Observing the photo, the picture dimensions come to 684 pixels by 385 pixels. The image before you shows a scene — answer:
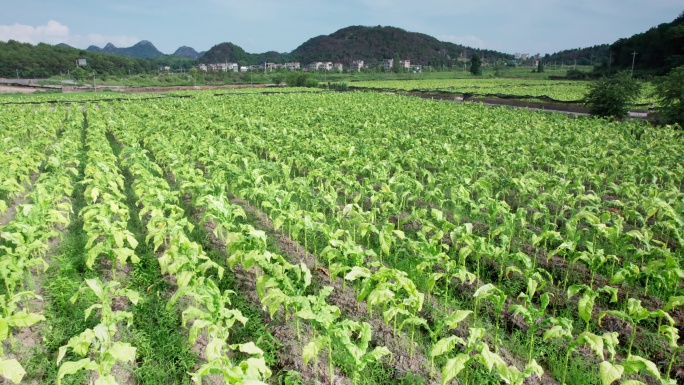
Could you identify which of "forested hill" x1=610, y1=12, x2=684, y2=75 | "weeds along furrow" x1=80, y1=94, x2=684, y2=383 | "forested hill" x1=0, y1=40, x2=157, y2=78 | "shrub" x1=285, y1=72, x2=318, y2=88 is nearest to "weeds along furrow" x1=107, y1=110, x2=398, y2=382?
"weeds along furrow" x1=80, y1=94, x2=684, y2=383

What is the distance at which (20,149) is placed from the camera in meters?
10.8

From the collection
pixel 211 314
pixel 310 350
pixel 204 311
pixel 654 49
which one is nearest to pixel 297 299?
pixel 310 350

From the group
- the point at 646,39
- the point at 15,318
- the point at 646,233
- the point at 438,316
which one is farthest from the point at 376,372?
the point at 646,39

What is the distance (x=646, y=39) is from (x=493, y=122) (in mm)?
64702

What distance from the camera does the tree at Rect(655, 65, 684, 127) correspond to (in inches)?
712

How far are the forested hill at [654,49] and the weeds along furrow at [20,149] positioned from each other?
6201cm

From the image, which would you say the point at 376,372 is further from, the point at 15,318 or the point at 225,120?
the point at 225,120

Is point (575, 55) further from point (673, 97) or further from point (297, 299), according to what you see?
point (297, 299)

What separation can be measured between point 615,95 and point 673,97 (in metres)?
2.26

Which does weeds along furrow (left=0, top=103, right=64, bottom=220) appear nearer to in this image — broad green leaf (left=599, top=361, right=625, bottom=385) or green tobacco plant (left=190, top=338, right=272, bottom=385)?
green tobacco plant (left=190, top=338, right=272, bottom=385)

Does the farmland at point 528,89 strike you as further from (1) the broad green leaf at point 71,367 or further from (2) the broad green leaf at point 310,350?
(1) the broad green leaf at point 71,367

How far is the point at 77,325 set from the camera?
4.74 metres

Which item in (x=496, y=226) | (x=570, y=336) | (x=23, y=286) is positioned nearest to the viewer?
(x=570, y=336)

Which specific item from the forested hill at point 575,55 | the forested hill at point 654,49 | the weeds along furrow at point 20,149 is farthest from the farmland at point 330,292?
the forested hill at point 575,55
